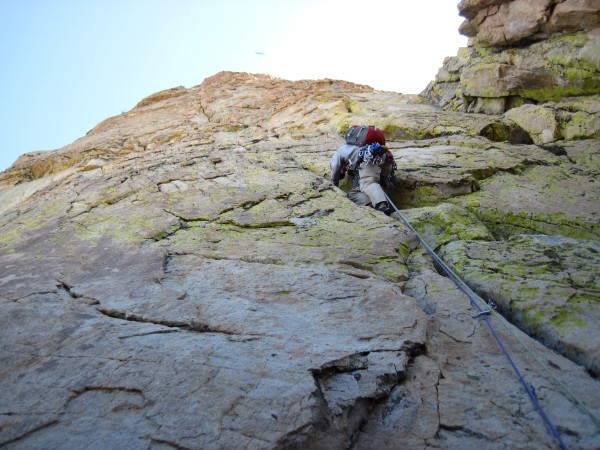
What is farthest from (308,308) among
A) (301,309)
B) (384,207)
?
(384,207)

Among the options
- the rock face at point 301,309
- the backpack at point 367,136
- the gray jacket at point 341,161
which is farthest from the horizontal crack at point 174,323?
the backpack at point 367,136

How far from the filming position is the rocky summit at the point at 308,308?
2373mm

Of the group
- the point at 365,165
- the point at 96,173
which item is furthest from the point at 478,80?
the point at 96,173

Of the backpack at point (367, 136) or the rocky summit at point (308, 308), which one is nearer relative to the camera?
the rocky summit at point (308, 308)

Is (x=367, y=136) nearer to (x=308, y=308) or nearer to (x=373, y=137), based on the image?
(x=373, y=137)

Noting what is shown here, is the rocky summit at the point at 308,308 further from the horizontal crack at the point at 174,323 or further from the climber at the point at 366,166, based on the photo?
the climber at the point at 366,166

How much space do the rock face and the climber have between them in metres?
0.46

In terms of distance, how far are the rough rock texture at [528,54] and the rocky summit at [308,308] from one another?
2.37 metres

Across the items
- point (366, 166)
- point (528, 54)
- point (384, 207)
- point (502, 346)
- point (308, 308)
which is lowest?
point (502, 346)

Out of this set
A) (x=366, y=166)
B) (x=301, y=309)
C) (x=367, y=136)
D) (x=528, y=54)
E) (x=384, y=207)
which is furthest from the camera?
(x=528, y=54)

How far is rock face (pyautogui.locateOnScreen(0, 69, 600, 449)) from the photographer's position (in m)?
2.37

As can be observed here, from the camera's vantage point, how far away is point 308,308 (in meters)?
3.62

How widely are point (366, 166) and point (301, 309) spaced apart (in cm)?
376

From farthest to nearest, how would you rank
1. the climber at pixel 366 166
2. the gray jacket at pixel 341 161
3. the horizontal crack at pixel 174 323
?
1. the gray jacket at pixel 341 161
2. the climber at pixel 366 166
3. the horizontal crack at pixel 174 323
